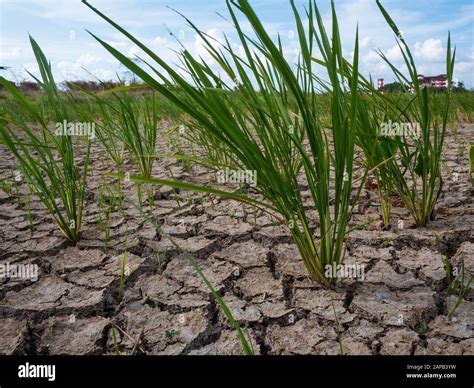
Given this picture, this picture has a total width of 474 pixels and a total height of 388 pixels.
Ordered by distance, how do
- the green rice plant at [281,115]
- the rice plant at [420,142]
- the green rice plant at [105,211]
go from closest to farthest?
1. the green rice plant at [281,115]
2. the rice plant at [420,142]
3. the green rice plant at [105,211]

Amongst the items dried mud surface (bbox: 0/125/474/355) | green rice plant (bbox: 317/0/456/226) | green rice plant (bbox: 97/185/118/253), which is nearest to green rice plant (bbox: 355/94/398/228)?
green rice plant (bbox: 317/0/456/226)

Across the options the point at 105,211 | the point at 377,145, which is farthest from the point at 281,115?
the point at 105,211

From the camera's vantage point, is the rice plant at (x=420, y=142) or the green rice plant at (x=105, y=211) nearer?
the rice plant at (x=420, y=142)

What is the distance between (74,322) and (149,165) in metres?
1.15

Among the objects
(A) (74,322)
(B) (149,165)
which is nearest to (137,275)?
(A) (74,322)

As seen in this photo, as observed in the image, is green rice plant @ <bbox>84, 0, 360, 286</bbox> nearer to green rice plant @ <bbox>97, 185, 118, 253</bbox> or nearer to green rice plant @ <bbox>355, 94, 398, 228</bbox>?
green rice plant @ <bbox>355, 94, 398, 228</bbox>

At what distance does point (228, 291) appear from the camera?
116 centimetres

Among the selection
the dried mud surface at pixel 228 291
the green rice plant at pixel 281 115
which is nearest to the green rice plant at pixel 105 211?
the dried mud surface at pixel 228 291

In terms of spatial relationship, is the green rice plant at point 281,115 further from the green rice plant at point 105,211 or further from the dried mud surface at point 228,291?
the green rice plant at point 105,211

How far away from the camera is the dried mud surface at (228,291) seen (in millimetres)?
980

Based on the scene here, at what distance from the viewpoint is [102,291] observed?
46.8 inches

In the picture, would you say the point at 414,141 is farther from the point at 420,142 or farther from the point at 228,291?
the point at 228,291

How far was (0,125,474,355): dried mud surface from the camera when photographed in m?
0.98
